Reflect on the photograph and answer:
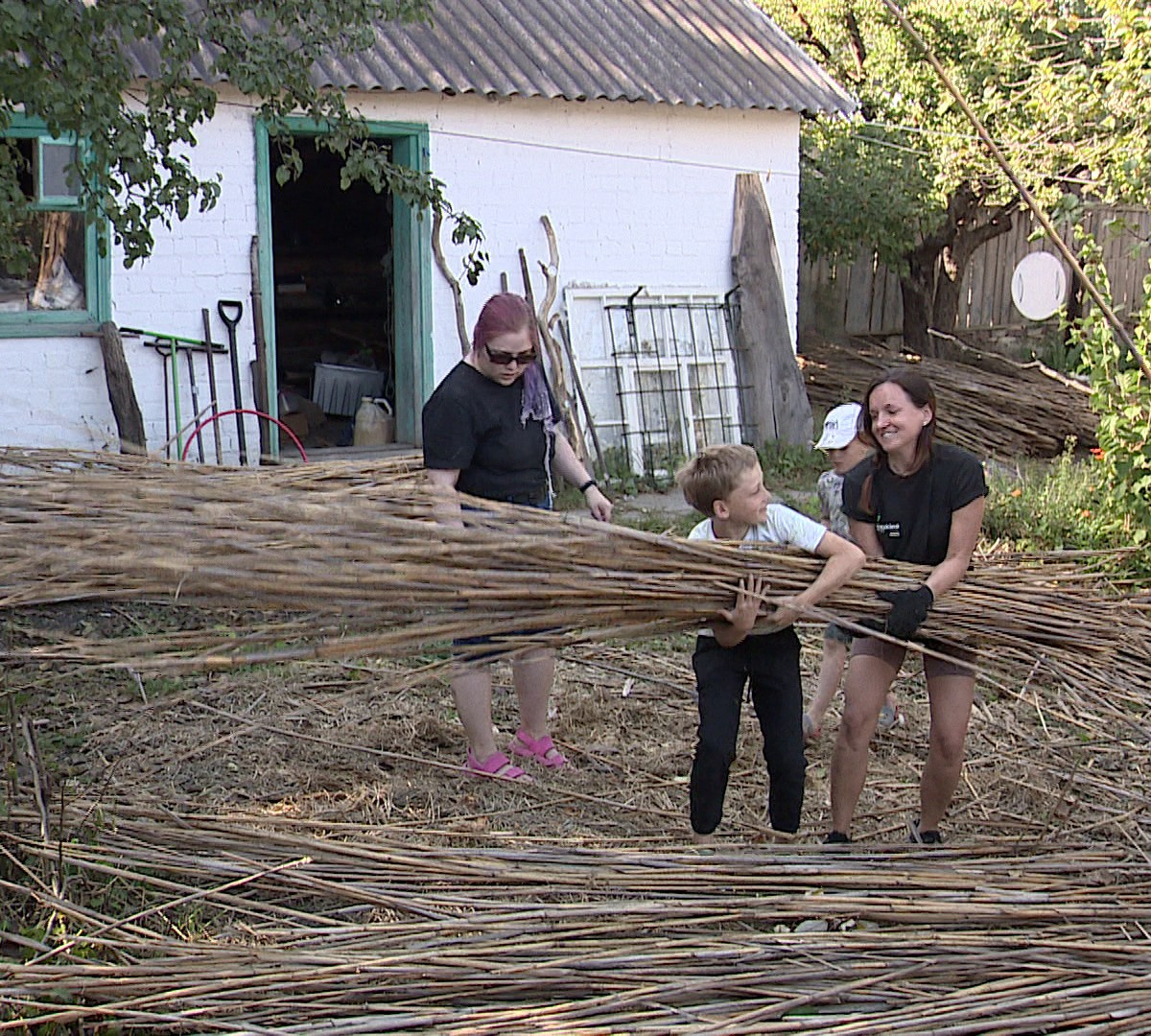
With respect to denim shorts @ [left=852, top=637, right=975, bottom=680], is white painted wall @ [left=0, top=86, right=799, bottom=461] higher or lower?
higher

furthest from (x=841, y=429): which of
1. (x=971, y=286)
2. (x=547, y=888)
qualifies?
(x=971, y=286)

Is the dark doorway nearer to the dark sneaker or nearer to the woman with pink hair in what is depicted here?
the woman with pink hair

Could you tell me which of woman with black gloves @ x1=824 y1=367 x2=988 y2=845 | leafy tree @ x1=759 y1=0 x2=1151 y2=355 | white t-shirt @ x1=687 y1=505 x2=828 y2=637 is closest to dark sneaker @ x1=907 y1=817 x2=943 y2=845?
woman with black gloves @ x1=824 y1=367 x2=988 y2=845

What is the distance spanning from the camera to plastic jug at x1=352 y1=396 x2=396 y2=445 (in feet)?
33.1

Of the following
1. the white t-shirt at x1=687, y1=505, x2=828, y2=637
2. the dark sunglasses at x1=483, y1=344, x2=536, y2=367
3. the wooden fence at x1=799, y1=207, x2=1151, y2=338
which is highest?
the wooden fence at x1=799, y1=207, x2=1151, y2=338

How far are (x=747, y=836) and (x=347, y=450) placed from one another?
5981mm

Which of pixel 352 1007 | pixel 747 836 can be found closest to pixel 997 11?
pixel 747 836

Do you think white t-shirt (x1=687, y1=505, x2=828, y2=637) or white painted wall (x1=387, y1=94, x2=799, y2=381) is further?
white painted wall (x1=387, y1=94, x2=799, y2=381)

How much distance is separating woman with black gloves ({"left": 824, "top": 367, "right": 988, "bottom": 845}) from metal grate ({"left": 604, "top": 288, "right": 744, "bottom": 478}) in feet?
A: 20.4

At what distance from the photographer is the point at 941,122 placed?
13469 mm

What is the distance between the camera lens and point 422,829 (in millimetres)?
4004

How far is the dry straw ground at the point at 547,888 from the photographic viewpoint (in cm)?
297

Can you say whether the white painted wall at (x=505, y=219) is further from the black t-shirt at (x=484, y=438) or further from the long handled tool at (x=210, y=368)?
the black t-shirt at (x=484, y=438)

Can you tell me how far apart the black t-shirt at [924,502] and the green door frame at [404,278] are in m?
5.52
